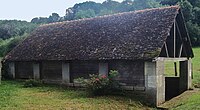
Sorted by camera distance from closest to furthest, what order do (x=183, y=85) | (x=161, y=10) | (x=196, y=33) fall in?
(x=161, y=10), (x=183, y=85), (x=196, y=33)

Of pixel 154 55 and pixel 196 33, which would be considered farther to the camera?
pixel 196 33

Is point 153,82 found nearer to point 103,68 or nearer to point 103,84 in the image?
point 103,84

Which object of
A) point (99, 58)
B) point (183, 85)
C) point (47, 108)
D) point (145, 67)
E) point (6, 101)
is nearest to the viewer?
point (47, 108)

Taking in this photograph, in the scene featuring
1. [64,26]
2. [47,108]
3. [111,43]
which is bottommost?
[47,108]

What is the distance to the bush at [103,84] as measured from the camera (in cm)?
1501

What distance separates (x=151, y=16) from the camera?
57.1 feet

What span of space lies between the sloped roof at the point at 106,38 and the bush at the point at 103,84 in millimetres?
1187

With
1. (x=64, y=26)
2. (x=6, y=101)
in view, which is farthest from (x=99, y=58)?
(x=64, y=26)

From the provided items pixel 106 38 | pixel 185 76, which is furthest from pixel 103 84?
pixel 185 76

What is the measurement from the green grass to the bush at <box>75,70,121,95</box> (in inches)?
21.6

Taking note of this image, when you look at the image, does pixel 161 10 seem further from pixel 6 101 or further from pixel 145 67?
pixel 6 101

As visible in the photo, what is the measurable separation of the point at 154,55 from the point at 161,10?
4209 millimetres

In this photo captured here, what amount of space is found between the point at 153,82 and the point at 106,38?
4.66m

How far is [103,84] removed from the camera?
15031 mm
